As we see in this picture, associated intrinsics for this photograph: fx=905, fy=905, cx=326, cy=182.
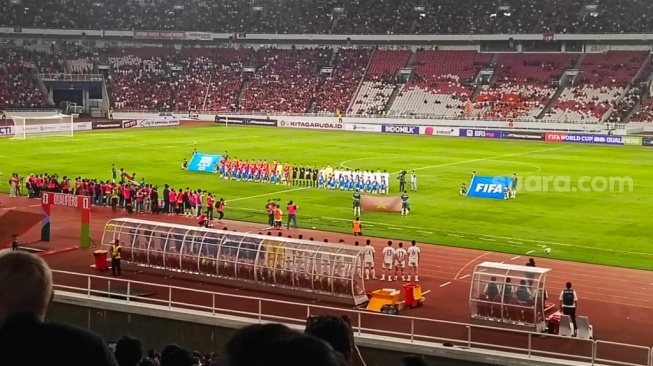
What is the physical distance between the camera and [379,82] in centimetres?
9962

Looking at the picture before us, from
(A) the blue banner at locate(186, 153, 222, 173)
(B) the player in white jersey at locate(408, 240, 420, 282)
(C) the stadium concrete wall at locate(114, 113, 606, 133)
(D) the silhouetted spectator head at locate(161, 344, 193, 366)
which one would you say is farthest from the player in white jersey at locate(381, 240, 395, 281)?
(C) the stadium concrete wall at locate(114, 113, 606, 133)

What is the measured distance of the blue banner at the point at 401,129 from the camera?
8150 cm

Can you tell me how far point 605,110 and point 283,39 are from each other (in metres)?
42.6

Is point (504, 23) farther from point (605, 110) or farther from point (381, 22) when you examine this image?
point (605, 110)

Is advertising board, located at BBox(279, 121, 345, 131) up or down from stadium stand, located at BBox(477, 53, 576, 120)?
down

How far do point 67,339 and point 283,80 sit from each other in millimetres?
101091

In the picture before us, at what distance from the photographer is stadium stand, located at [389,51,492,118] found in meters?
92.1

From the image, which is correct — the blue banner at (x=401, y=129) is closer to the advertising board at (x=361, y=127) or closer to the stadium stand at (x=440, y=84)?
the advertising board at (x=361, y=127)

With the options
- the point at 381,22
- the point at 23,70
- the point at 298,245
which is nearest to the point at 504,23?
the point at 381,22

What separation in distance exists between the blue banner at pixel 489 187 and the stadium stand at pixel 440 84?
4520 cm

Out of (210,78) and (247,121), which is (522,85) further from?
(210,78)

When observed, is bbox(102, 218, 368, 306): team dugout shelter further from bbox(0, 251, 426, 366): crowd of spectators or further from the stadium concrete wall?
the stadium concrete wall

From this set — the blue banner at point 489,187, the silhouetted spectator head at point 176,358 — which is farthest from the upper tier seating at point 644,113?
the silhouetted spectator head at point 176,358

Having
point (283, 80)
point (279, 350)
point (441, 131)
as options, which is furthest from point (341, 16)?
point (279, 350)
